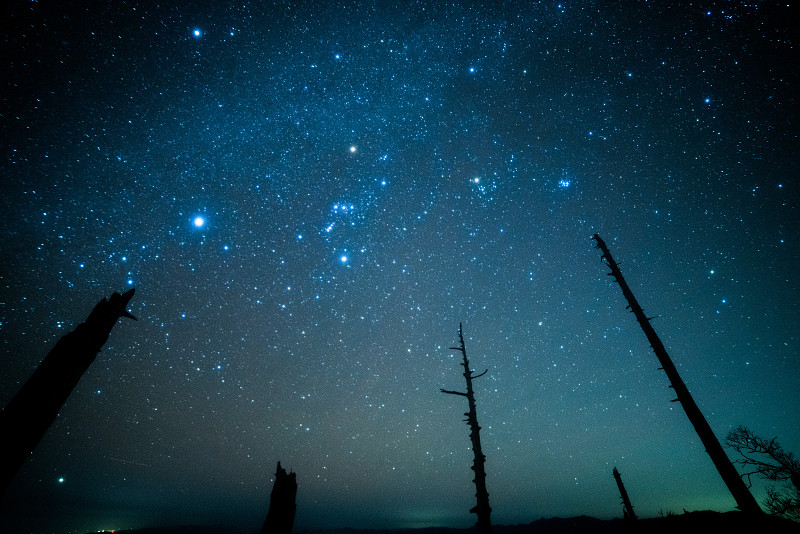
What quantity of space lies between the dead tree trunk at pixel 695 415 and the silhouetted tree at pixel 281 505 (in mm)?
11106

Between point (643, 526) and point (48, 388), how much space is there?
201 ft

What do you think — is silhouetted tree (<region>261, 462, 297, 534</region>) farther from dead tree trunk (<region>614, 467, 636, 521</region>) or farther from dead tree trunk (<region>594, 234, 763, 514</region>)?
dead tree trunk (<region>614, 467, 636, 521</region>)

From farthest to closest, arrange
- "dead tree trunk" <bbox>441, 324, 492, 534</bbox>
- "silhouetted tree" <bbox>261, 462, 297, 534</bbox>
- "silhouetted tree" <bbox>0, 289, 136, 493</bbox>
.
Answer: "dead tree trunk" <bbox>441, 324, 492, 534</bbox> < "silhouetted tree" <bbox>261, 462, 297, 534</bbox> < "silhouetted tree" <bbox>0, 289, 136, 493</bbox>

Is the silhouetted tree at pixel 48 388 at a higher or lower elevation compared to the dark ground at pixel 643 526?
higher

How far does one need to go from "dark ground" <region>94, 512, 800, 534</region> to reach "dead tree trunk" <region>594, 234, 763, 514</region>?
0.47m

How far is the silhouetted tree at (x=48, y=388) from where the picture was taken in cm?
244

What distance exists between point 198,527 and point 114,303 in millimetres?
225323

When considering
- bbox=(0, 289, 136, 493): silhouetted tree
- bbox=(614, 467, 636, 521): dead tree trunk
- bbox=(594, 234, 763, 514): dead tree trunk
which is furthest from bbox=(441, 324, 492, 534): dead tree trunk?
bbox=(614, 467, 636, 521): dead tree trunk

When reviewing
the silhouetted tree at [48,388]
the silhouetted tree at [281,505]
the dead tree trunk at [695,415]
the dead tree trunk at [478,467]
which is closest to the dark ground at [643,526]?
the dead tree trunk at [695,415]

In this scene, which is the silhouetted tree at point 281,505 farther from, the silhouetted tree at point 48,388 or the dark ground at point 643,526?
the dark ground at point 643,526

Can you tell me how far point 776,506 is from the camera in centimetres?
1442

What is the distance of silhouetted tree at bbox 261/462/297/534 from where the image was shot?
4711 millimetres

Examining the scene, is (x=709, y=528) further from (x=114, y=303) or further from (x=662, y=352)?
(x=114, y=303)

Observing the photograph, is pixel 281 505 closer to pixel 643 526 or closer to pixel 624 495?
pixel 624 495
